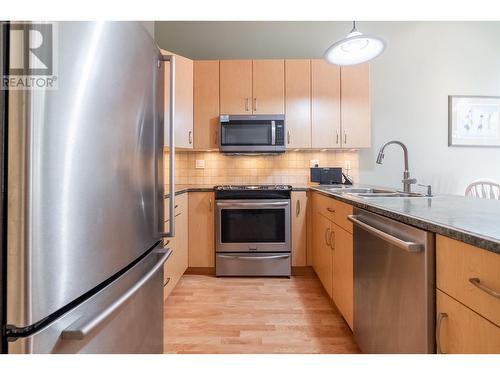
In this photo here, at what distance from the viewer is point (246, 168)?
311 cm

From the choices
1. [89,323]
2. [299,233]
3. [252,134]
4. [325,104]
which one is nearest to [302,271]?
[299,233]

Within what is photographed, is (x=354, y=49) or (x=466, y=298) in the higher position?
(x=354, y=49)

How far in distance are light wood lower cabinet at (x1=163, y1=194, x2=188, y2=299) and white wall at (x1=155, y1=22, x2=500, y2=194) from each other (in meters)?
1.94

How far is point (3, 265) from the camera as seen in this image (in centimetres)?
52

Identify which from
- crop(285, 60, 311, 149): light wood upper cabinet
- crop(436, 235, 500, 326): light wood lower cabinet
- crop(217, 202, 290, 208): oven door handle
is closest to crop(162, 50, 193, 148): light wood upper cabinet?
crop(217, 202, 290, 208): oven door handle

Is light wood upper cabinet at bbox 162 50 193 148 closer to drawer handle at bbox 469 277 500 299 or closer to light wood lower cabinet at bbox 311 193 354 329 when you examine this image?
light wood lower cabinet at bbox 311 193 354 329

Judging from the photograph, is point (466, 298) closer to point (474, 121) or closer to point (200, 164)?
point (200, 164)

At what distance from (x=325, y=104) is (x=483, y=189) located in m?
1.88

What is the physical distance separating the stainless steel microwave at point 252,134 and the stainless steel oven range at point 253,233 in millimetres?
485

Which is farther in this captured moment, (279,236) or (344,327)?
(279,236)

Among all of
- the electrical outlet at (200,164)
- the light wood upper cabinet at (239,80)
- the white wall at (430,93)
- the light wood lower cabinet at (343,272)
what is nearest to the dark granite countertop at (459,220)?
the light wood lower cabinet at (343,272)
